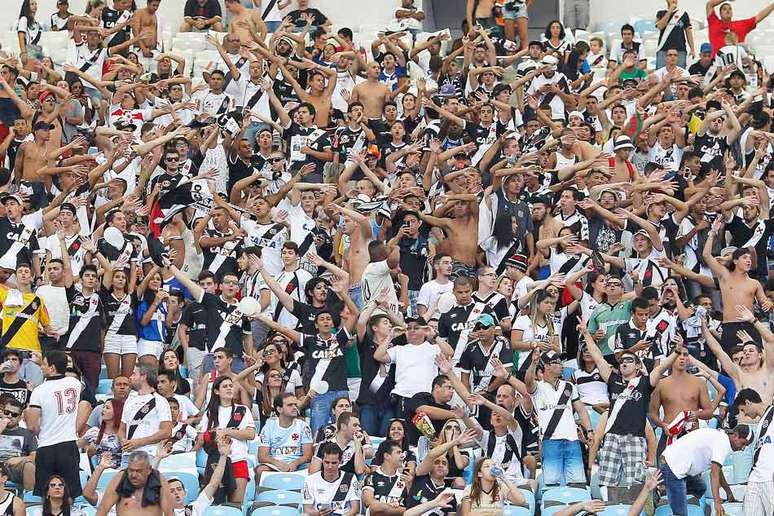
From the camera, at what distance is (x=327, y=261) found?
20219mm

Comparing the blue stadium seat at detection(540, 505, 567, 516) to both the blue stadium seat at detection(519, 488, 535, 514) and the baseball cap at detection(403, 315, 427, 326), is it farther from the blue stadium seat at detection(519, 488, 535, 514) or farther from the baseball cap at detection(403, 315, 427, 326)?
the baseball cap at detection(403, 315, 427, 326)

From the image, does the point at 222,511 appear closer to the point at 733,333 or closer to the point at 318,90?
the point at 733,333

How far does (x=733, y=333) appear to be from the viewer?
62.8 ft

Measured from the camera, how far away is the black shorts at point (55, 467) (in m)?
16.6

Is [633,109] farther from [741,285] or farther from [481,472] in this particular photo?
[481,472]

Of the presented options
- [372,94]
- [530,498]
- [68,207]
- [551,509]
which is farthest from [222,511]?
[372,94]

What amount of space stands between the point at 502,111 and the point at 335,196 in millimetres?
2781

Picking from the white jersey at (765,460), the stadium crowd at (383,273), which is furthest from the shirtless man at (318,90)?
the white jersey at (765,460)

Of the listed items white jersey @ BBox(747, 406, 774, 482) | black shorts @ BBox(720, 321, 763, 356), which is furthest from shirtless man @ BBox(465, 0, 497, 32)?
white jersey @ BBox(747, 406, 774, 482)

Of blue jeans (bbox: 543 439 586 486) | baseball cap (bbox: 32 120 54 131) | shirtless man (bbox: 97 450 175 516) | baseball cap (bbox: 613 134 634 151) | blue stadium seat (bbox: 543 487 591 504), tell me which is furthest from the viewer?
baseball cap (bbox: 613 134 634 151)

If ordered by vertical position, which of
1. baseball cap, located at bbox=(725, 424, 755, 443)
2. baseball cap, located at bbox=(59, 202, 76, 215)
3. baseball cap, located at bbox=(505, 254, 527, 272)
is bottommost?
baseball cap, located at bbox=(725, 424, 755, 443)

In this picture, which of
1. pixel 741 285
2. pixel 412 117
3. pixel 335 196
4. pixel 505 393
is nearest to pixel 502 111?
pixel 412 117

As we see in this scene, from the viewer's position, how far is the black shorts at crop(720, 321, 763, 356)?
1902cm

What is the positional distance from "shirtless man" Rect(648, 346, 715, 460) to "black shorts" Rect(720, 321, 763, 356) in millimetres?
1265
